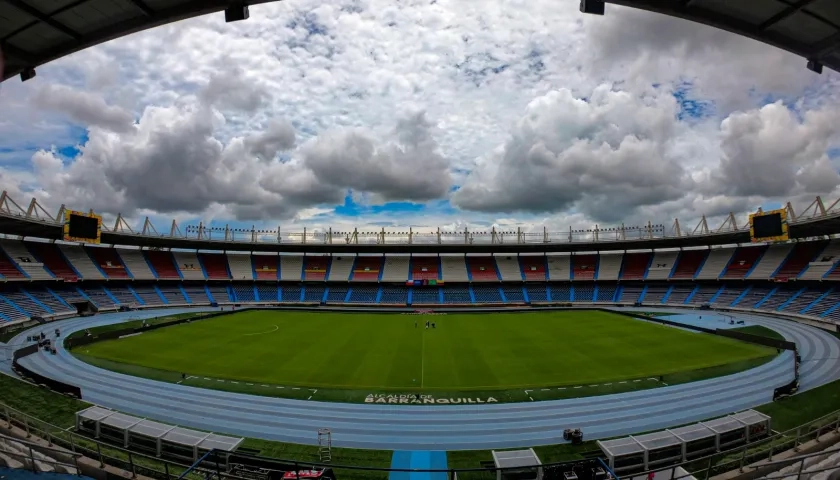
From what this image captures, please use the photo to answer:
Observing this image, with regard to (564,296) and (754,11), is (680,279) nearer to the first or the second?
(564,296)

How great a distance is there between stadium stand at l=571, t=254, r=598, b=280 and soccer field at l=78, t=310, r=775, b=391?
20.4 metres

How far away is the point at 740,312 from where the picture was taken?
4272 centimetres

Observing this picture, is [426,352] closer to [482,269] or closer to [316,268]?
[482,269]

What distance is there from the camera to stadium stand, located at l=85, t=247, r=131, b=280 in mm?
49763

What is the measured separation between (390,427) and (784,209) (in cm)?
4644

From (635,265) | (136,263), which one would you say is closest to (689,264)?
(635,265)

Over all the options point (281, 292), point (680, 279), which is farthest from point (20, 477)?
point (680, 279)

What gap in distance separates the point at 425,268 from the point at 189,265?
118ft

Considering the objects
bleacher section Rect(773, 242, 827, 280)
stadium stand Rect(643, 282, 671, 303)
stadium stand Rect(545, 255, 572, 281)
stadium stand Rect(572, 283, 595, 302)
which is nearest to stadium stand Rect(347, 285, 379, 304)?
stadium stand Rect(545, 255, 572, 281)

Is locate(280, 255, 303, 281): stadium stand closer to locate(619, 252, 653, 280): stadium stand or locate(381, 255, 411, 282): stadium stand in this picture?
locate(381, 255, 411, 282): stadium stand

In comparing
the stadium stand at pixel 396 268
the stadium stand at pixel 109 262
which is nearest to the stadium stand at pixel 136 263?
the stadium stand at pixel 109 262

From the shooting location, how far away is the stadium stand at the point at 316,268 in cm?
6125

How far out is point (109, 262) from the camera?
51.4m

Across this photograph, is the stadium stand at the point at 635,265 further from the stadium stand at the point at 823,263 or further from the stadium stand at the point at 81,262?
the stadium stand at the point at 81,262
